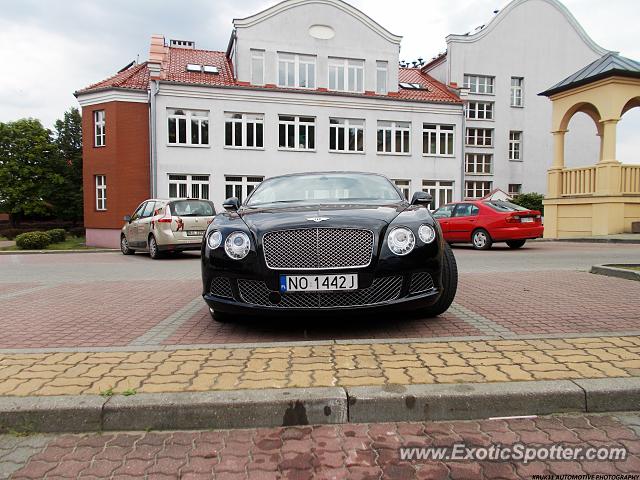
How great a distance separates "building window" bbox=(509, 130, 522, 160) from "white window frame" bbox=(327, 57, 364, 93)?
12.6m

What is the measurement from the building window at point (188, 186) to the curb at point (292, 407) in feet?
75.0

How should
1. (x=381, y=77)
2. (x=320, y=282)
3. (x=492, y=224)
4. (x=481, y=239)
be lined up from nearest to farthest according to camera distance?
1. (x=320, y=282)
2. (x=492, y=224)
3. (x=481, y=239)
4. (x=381, y=77)

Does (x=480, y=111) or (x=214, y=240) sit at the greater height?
(x=480, y=111)

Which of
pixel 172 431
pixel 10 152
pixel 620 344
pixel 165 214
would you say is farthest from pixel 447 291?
pixel 10 152

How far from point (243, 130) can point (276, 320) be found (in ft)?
73.2

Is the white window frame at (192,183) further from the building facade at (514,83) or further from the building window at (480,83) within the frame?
the building window at (480,83)

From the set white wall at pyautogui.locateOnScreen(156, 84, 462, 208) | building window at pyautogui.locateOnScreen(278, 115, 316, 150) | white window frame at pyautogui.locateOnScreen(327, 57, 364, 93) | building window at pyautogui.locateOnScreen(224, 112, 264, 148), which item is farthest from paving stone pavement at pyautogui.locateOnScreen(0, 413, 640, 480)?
white window frame at pyautogui.locateOnScreen(327, 57, 364, 93)

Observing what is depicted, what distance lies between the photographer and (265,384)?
9.68ft

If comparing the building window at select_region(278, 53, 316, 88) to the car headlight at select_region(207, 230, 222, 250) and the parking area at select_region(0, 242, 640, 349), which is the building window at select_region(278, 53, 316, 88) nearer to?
the parking area at select_region(0, 242, 640, 349)

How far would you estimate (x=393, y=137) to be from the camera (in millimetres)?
28062

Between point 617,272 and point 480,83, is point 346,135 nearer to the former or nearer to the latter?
point 480,83

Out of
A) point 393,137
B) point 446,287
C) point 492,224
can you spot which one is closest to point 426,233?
point 446,287

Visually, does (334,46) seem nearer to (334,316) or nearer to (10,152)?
(334,316)

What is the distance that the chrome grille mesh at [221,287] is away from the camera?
13.5ft
